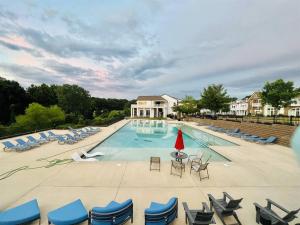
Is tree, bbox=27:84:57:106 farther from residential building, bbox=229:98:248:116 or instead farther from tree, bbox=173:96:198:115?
residential building, bbox=229:98:248:116

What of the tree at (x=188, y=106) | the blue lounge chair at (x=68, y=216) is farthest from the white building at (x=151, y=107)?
the blue lounge chair at (x=68, y=216)

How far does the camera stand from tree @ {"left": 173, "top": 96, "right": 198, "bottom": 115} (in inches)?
1853

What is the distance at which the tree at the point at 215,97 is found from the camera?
32.8m

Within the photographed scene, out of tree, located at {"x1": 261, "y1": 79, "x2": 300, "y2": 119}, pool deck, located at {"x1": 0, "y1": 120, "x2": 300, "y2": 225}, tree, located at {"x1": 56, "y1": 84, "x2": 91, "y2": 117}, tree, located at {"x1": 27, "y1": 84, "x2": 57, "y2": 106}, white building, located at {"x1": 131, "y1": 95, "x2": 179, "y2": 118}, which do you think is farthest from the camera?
white building, located at {"x1": 131, "y1": 95, "x2": 179, "y2": 118}

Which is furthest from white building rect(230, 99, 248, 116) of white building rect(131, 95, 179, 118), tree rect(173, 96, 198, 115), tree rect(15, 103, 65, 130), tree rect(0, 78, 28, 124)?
tree rect(0, 78, 28, 124)

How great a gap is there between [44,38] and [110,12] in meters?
8.73

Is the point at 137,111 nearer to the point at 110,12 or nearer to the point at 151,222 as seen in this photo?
the point at 110,12

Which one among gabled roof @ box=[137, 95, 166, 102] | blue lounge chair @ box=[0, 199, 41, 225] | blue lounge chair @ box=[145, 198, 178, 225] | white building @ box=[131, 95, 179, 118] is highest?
gabled roof @ box=[137, 95, 166, 102]

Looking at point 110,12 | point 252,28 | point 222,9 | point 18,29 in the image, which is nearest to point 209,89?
point 252,28

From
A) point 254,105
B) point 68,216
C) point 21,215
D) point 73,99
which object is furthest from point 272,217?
point 254,105

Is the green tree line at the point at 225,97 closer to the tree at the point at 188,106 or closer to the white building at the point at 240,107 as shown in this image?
the tree at the point at 188,106

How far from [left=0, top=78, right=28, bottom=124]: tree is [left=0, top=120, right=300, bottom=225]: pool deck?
37.6m

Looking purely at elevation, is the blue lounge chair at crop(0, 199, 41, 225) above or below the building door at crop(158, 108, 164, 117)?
below

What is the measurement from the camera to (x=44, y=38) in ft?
56.1
